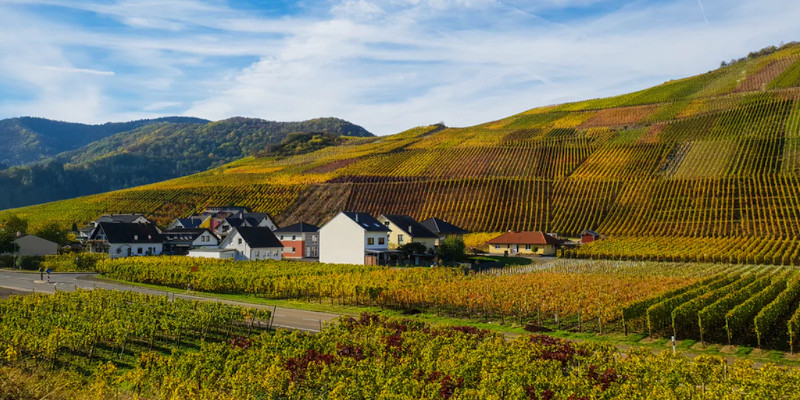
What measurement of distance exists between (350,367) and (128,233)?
6522cm

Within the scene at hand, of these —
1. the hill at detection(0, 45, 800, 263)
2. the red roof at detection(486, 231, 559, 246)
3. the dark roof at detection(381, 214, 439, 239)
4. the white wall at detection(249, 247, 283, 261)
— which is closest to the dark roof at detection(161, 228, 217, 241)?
the white wall at detection(249, 247, 283, 261)

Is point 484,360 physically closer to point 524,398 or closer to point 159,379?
point 524,398

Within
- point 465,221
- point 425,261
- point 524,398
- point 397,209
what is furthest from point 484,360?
point 397,209

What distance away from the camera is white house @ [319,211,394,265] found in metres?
59.8

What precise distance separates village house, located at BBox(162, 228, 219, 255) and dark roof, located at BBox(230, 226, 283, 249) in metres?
13.2

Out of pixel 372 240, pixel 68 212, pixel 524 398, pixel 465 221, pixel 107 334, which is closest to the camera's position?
pixel 524 398

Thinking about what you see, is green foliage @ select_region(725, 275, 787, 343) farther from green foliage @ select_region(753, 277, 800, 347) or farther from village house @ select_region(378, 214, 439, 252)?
village house @ select_region(378, 214, 439, 252)

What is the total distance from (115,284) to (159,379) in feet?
113

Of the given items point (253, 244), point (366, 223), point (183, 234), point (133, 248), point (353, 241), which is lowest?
point (133, 248)

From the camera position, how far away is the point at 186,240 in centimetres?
8250

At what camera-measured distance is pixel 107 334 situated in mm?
24406

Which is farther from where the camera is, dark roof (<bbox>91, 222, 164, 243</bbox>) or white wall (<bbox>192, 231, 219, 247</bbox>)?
white wall (<bbox>192, 231, 219, 247</bbox>)

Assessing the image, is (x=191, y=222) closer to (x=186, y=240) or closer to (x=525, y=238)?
(x=186, y=240)

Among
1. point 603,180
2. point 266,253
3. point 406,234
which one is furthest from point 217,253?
point 603,180
